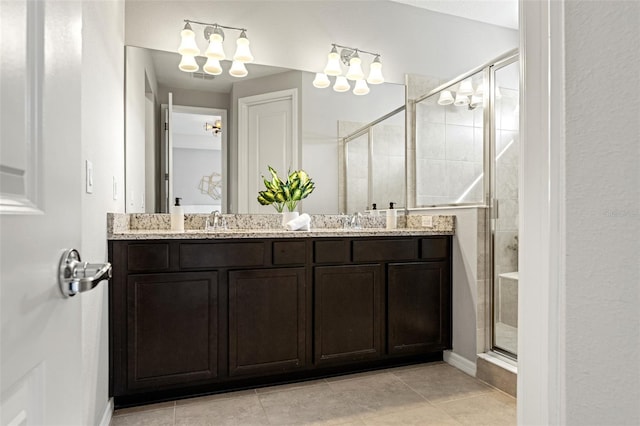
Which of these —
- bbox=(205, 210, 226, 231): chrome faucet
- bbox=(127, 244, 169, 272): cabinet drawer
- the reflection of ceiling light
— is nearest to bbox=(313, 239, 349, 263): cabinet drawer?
bbox=(205, 210, 226, 231): chrome faucet

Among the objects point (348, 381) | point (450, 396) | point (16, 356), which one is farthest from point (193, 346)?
point (16, 356)

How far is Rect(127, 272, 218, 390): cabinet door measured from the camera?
6.64ft

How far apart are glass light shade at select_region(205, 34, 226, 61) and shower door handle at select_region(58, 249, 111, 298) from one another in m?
2.39

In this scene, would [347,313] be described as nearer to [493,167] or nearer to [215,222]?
[215,222]

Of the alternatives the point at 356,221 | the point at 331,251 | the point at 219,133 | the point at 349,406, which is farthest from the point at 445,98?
the point at 349,406

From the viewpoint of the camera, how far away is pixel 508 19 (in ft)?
11.3

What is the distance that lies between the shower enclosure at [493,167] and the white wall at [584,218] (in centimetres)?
193

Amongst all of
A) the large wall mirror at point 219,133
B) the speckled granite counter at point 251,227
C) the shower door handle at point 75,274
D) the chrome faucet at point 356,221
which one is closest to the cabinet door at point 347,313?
the speckled granite counter at point 251,227

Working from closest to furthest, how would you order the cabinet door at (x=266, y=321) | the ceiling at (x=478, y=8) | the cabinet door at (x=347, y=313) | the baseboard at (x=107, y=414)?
1. the baseboard at (x=107, y=414)
2. the cabinet door at (x=266, y=321)
3. the cabinet door at (x=347, y=313)
4. the ceiling at (x=478, y=8)

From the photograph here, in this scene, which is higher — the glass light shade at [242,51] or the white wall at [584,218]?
the glass light shade at [242,51]

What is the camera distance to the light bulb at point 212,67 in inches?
106

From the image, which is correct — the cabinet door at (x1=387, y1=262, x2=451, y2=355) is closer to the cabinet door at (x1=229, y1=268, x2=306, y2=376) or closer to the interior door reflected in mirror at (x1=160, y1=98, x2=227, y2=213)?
the cabinet door at (x1=229, y1=268, x2=306, y2=376)

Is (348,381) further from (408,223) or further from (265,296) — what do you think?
(408,223)

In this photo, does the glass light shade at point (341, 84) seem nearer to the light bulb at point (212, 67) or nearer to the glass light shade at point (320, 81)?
the glass light shade at point (320, 81)
